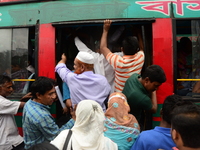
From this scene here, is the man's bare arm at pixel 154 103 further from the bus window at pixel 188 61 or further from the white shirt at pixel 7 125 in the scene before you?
the white shirt at pixel 7 125

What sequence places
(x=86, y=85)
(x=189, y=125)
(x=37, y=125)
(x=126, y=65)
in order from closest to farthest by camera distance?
1. (x=189, y=125)
2. (x=37, y=125)
3. (x=86, y=85)
4. (x=126, y=65)

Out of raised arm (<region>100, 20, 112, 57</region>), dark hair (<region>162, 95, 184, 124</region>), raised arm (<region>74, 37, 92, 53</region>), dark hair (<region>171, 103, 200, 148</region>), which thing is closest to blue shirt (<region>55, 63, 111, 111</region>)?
raised arm (<region>100, 20, 112, 57</region>)

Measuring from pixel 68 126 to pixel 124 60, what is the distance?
0.97 metres

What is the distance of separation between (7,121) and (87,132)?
1.42 m

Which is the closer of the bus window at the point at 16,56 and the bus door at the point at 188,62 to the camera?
the bus door at the point at 188,62

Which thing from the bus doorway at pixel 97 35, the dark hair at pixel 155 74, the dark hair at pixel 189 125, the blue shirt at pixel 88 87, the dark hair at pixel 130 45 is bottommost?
the dark hair at pixel 189 125

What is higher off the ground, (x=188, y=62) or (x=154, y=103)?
(x=188, y=62)

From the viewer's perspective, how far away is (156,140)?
1313mm

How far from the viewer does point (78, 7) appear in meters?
2.34

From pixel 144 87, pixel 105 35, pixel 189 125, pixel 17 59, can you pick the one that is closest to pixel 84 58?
pixel 105 35

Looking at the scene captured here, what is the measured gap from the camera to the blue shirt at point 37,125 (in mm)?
1646

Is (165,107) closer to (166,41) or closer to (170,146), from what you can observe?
(170,146)

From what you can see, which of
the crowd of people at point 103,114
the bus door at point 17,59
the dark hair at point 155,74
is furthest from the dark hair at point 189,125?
the bus door at point 17,59

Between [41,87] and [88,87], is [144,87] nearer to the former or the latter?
[88,87]
